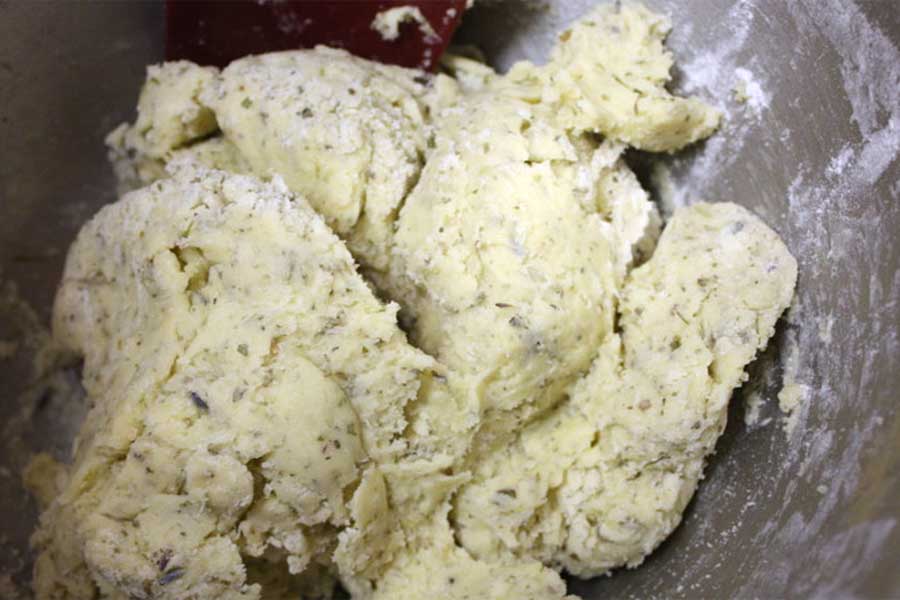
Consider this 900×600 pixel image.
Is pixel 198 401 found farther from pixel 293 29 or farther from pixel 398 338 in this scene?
pixel 293 29

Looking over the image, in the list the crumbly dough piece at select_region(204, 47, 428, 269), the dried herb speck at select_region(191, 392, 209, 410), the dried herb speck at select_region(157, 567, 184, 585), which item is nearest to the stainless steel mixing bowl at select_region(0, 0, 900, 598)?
the crumbly dough piece at select_region(204, 47, 428, 269)

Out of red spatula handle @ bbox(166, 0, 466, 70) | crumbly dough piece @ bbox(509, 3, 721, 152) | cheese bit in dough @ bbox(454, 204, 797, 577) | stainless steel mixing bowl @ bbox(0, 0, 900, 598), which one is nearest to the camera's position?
stainless steel mixing bowl @ bbox(0, 0, 900, 598)

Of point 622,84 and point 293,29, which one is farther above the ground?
point 622,84

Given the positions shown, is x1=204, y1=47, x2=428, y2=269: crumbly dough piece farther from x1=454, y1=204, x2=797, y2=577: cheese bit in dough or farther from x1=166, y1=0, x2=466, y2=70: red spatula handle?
x1=454, y1=204, x2=797, y2=577: cheese bit in dough

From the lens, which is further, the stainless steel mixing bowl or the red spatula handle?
the red spatula handle

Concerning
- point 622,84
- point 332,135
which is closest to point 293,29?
point 332,135

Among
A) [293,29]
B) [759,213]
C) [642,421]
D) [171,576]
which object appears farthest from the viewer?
[293,29]
